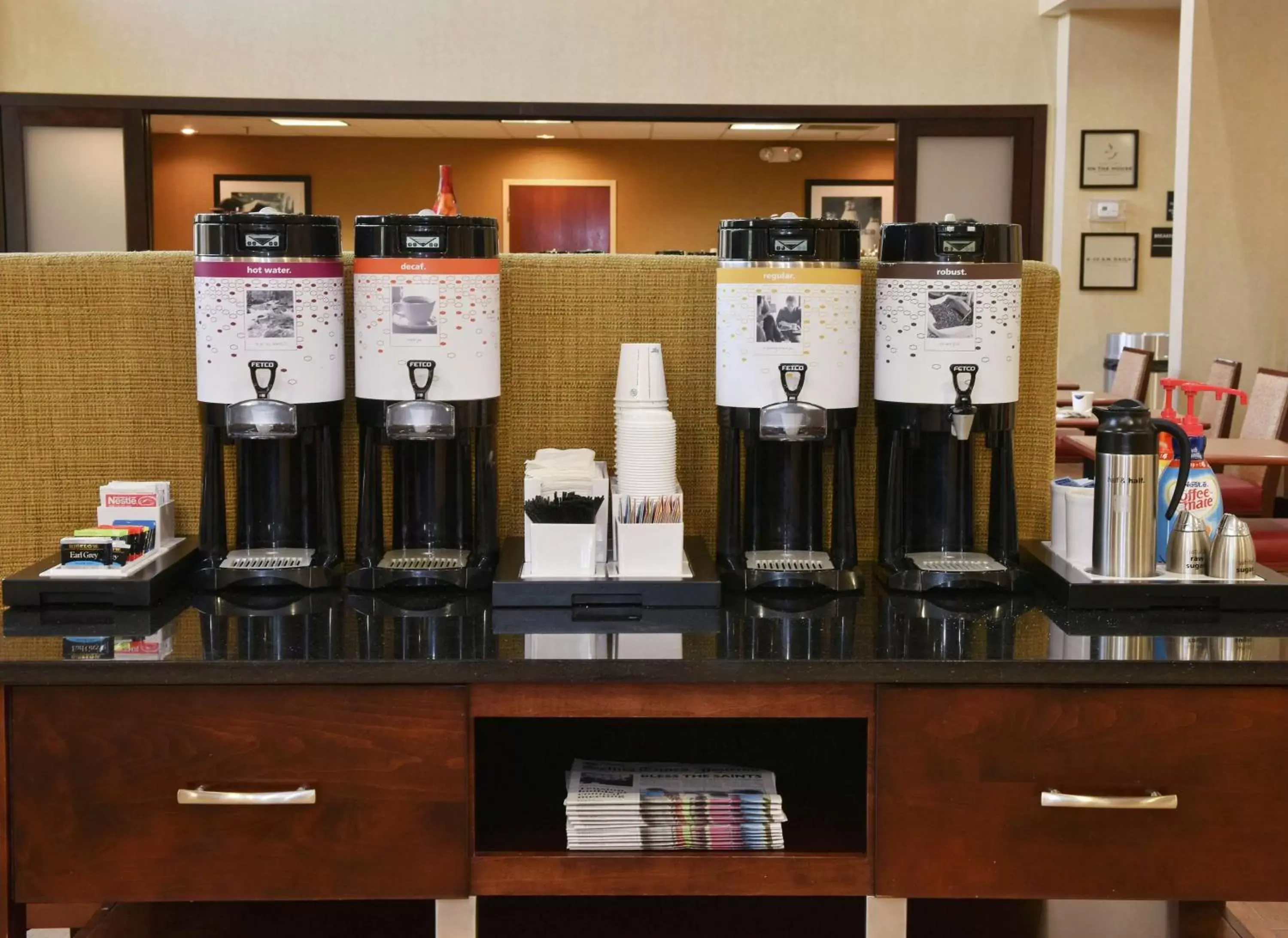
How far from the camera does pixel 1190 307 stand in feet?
20.2

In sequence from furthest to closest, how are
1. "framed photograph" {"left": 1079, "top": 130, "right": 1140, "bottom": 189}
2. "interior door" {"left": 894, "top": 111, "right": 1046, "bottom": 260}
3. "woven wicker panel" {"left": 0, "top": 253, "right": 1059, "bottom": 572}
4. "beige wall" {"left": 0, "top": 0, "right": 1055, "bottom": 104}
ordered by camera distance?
"framed photograph" {"left": 1079, "top": 130, "right": 1140, "bottom": 189} → "interior door" {"left": 894, "top": 111, "right": 1046, "bottom": 260} → "beige wall" {"left": 0, "top": 0, "right": 1055, "bottom": 104} → "woven wicker panel" {"left": 0, "top": 253, "right": 1059, "bottom": 572}

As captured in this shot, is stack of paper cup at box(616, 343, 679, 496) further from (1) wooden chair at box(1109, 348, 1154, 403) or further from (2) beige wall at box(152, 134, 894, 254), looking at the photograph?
(2) beige wall at box(152, 134, 894, 254)

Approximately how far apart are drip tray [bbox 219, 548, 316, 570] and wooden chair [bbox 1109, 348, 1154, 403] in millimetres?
4862

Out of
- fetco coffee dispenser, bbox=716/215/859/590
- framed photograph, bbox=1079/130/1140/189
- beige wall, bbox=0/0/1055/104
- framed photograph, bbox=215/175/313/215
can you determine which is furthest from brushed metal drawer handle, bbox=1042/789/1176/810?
framed photograph, bbox=215/175/313/215

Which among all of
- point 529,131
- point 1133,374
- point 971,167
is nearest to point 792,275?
point 1133,374

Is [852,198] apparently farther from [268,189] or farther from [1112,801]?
[1112,801]

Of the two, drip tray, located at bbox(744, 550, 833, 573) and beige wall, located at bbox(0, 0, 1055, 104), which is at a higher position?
beige wall, located at bbox(0, 0, 1055, 104)

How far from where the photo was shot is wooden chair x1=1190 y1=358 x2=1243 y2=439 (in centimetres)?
515

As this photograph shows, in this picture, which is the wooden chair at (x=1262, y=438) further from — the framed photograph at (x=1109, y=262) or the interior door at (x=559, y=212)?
the interior door at (x=559, y=212)

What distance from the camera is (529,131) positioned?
34.5ft

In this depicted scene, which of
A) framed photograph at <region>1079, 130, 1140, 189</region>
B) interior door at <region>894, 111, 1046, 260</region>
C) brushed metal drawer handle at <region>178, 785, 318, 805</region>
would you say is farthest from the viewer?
framed photograph at <region>1079, 130, 1140, 189</region>

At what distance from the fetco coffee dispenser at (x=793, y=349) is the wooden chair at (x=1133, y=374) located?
4.60 m

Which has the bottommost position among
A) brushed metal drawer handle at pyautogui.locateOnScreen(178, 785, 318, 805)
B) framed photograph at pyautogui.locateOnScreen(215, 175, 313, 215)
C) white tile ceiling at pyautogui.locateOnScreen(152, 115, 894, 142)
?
brushed metal drawer handle at pyautogui.locateOnScreen(178, 785, 318, 805)

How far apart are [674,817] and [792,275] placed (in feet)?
2.10
